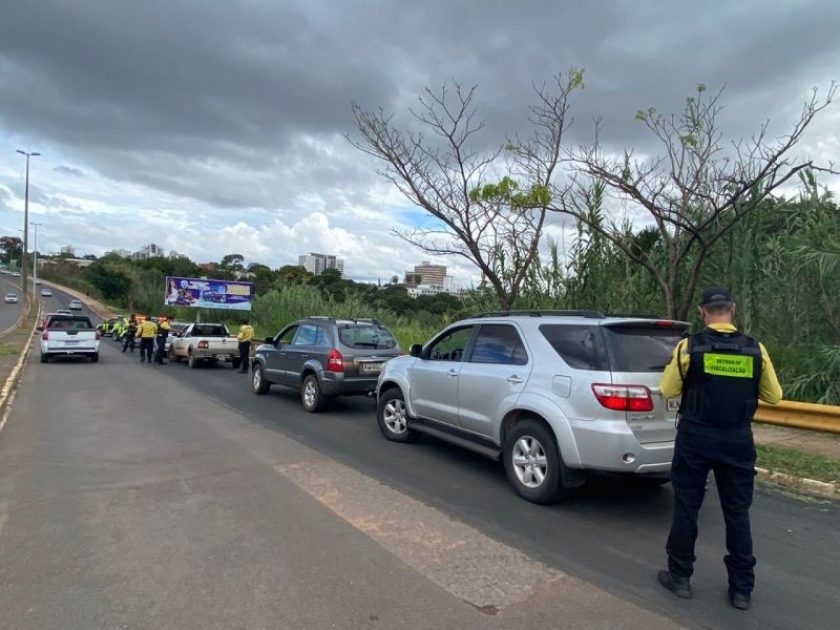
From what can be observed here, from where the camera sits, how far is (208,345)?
60.2 ft

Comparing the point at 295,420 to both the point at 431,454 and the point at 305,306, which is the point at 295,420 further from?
the point at 305,306

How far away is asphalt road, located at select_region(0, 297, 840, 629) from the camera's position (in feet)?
12.4

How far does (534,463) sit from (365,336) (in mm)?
5491

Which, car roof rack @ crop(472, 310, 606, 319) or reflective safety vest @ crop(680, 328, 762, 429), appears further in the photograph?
car roof rack @ crop(472, 310, 606, 319)

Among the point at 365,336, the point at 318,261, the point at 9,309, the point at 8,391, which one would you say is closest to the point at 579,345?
the point at 365,336

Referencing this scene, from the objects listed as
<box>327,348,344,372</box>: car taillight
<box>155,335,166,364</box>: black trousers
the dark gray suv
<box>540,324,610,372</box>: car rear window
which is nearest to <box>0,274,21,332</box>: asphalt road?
<box>155,335,166,364</box>: black trousers

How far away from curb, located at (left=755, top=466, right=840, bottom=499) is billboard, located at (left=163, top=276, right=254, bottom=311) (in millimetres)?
28591

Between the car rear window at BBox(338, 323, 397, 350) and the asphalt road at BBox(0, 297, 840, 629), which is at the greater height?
the car rear window at BBox(338, 323, 397, 350)

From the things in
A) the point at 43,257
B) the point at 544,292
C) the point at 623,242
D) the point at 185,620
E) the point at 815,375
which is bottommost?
the point at 185,620

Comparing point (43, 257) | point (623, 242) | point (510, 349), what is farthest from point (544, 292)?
point (43, 257)

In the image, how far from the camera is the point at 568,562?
4.27 m

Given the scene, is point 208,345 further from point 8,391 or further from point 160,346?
point 8,391

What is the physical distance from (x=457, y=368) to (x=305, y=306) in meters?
21.4

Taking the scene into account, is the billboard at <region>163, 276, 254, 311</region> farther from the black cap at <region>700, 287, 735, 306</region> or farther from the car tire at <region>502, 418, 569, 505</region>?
the black cap at <region>700, 287, 735, 306</region>
